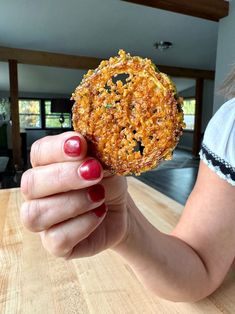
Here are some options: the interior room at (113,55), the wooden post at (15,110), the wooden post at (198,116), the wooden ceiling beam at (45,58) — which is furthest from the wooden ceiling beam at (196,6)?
the wooden post at (198,116)

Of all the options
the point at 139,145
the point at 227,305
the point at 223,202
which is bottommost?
the point at 227,305

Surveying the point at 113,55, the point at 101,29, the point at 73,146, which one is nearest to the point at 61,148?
the point at 73,146

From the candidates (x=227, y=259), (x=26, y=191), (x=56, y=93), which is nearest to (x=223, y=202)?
(x=227, y=259)

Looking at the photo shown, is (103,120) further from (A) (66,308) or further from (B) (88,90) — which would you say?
(A) (66,308)

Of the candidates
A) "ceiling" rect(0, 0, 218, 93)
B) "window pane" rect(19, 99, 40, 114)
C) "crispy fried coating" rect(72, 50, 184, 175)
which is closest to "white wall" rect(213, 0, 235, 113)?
"ceiling" rect(0, 0, 218, 93)

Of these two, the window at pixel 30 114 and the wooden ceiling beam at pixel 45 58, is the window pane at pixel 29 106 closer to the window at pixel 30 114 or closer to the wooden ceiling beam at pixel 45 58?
the window at pixel 30 114

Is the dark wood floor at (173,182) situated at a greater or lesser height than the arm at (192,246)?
lesser

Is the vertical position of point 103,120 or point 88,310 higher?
point 103,120

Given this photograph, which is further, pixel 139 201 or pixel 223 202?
pixel 139 201

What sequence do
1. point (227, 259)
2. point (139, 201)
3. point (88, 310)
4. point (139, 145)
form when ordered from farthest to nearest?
point (139, 201)
point (227, 259)
point (88, 310)
point (139, 145)
